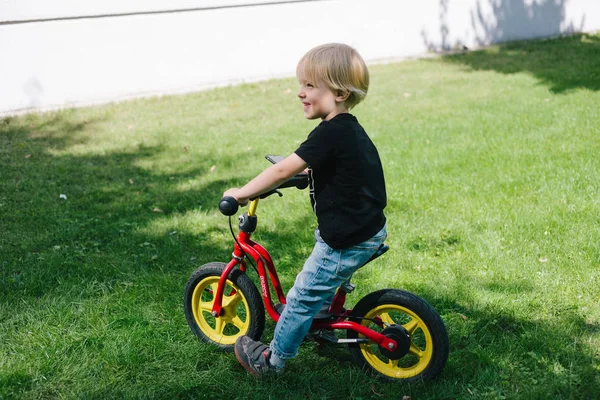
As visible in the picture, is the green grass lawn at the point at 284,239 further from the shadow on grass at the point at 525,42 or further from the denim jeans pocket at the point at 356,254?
the shadow on grass at the point at 525,42

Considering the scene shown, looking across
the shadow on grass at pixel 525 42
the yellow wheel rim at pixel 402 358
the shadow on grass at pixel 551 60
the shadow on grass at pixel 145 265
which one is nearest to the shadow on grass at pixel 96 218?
the shadow on grass at pixel 145 265

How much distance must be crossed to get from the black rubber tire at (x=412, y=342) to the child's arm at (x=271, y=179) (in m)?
0.76

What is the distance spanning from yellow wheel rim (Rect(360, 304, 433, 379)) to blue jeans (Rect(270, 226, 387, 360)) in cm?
28

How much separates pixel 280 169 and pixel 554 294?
78.3 inches

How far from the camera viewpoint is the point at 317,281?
2.90m

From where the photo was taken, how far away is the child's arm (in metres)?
2.76

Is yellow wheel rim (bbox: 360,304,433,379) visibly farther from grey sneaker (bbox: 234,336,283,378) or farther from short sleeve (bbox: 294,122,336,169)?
short sleeve (bbox: 294,122,336,169)

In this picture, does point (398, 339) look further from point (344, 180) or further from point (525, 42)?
point (525, 42)

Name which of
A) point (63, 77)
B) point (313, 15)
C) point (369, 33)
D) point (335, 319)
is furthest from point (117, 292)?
point (369, 33)

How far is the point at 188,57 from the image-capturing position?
1013 cm

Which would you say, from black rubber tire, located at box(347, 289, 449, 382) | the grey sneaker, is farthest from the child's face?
the grey sneaker

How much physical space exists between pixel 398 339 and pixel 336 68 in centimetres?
129

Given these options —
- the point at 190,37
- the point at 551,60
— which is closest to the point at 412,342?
the point at 190,37

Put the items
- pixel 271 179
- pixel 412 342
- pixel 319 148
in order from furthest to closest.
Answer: pixel 412 342 → pixel 271 179 → pixel 319 148
